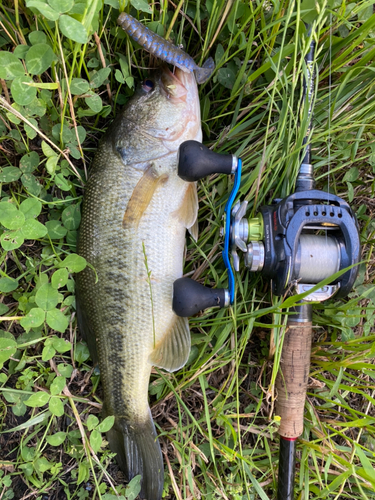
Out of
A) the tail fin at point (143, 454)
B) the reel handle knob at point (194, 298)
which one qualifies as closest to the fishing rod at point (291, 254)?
the reel handle knob at point (194, 298)

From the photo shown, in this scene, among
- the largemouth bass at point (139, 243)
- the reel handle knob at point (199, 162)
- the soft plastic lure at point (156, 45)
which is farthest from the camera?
the largemouth bass at point (139, 243)

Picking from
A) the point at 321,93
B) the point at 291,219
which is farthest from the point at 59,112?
the point at 321,93

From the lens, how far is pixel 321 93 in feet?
6.20

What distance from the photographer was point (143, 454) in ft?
6.06

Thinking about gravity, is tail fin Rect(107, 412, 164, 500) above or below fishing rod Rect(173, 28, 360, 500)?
below

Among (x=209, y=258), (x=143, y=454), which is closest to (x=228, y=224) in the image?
(x=209, y=258)

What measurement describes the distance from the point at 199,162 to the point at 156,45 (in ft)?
1.83

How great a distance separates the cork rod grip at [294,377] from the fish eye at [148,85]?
1397mm

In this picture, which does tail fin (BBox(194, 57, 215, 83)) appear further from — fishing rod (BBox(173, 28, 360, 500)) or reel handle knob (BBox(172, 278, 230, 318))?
reel handle knob (BBox(172, 278, 230, 318))

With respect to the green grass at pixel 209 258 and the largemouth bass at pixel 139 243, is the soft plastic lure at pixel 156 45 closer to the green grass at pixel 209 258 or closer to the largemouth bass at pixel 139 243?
the largemouth bass at pixel 139 243

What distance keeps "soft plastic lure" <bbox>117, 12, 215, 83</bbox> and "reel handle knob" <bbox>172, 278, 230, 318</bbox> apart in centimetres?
106

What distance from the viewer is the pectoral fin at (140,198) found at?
1697 millimetres

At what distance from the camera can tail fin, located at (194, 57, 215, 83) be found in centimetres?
168

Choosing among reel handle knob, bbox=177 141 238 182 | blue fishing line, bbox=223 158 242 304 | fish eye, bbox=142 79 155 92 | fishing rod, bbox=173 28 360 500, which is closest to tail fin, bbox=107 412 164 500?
fishing rod, bbox=173 28 360 500
